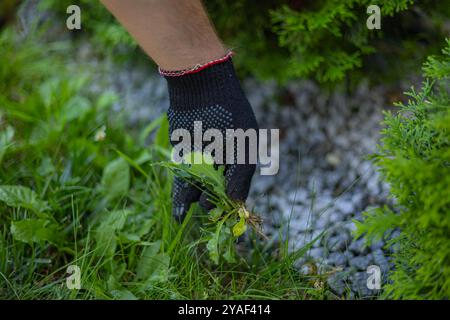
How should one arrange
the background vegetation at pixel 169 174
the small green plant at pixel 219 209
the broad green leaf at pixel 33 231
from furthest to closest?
1. the broad green leaf at pixel 33 231
2. the small green plant at pixel 219 209
3. the background vegetation at pixel 169 174

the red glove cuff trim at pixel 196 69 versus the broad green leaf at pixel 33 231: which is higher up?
the red glove cuff trim at pixel 196 69

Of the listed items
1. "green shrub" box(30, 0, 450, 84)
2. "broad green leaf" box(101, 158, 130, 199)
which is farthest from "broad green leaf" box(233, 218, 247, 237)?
"green shrub" box(30, 0, 450, 84)

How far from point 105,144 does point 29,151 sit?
0.31 meters

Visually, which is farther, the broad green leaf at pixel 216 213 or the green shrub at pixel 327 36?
the green shrub at pixel 327 36

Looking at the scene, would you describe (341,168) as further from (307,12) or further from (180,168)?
(180,168)

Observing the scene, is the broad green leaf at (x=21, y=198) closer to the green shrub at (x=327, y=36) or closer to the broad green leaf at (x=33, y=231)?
the broad green leaf at (x=33, y=231)

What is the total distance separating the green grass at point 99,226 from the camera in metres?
1.73

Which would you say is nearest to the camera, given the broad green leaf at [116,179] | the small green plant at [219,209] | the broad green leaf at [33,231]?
the small green plant at [219,209]

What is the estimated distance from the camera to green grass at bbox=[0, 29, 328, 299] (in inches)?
68.1

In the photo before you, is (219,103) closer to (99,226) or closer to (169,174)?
(169,174)

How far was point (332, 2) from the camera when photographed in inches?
81.4

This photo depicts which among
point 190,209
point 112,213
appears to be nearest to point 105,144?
point 112,213

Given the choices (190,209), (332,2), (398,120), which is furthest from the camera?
(332,2)

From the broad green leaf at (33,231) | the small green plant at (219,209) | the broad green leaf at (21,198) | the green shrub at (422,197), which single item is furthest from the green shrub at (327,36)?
the broad green leaf at (33,231)
